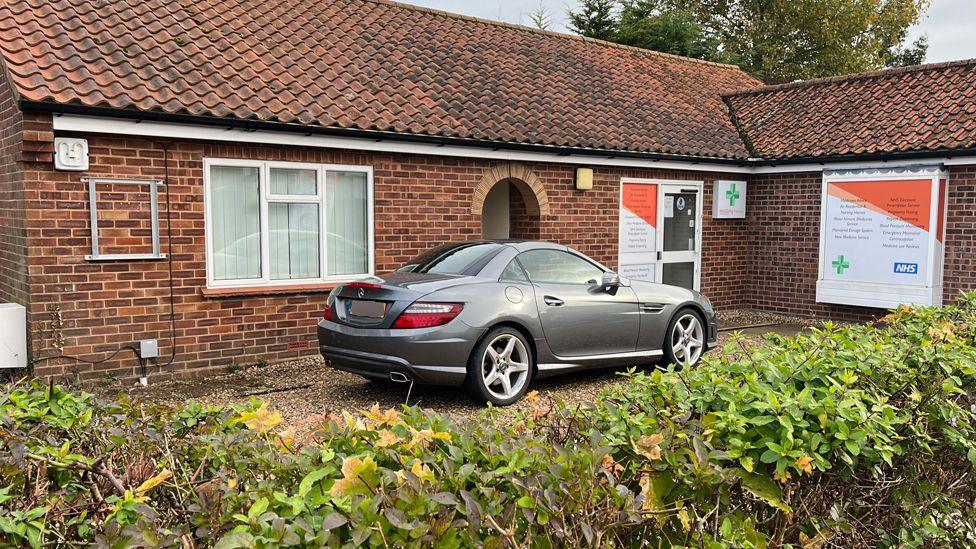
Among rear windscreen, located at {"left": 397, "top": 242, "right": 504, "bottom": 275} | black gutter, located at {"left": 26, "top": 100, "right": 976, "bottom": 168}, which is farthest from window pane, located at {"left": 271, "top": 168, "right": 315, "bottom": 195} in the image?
rear windscreen, located at {"left": 397, "top": 242, "right": 504, "bottom": 275}

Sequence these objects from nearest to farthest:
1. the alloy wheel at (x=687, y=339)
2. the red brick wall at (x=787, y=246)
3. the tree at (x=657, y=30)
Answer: the alloy wheel at (x=687, y=339) < the red brick wall at (x=787, y=246) < the tree at (x=657, y=30)

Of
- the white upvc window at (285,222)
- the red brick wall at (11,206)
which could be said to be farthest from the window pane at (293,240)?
the red brick wall at (11,206)

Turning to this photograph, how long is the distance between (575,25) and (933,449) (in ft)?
84.0

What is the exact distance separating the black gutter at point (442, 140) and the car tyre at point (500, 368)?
3.66 metres

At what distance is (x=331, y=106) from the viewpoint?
957 cm

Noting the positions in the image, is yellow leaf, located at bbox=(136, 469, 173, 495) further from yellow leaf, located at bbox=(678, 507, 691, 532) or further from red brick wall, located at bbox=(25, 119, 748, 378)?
red brick wall, located at bbox=(25, 119, 748, 378)

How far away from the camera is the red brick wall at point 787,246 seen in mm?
13406

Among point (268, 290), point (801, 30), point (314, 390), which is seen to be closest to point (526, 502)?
point (314, 390)

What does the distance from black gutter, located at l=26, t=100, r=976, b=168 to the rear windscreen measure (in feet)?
7.56

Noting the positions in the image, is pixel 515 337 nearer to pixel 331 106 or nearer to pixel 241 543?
pixel 331 106

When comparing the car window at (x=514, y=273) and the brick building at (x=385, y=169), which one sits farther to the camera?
the brick building at (x=385, y=169)

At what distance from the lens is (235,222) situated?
903 cm

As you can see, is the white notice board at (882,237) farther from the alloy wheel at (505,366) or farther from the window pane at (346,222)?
the window pane at (346,222)

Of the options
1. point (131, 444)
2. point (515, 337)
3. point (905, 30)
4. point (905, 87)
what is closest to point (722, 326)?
point (905, 87)
